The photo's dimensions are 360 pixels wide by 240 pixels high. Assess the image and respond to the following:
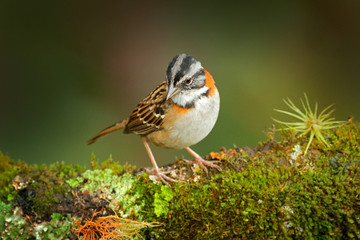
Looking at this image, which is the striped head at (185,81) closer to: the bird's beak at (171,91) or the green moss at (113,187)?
the bird's beak at (171,91)

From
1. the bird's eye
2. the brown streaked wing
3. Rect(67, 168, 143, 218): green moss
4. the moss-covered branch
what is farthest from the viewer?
the brown streaked wing

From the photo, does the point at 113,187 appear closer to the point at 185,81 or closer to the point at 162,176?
the point at 162,176

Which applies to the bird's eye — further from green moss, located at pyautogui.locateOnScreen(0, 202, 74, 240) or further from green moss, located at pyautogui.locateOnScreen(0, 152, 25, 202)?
green moss, located at pyautogui.locateOnScreen(0, 152, 25, 202)

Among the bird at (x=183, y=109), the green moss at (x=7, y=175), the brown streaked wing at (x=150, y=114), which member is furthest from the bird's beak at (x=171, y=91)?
the green moss at (x=7, y=175)

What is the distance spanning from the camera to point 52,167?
424cm

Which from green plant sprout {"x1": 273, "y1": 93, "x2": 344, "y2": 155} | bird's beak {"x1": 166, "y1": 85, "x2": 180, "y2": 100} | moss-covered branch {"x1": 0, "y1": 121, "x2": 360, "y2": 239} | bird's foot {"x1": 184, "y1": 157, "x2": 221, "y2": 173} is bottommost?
moss-covered branch {"x1": 0, "y1": 121, "x2": 360, "y2": 239}

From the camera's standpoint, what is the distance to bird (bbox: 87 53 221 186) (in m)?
3.97

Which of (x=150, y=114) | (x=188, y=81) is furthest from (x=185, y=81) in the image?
(x=150, y=114)

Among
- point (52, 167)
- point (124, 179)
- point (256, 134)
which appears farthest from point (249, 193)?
point (256, 134)

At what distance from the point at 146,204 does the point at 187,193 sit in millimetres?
405

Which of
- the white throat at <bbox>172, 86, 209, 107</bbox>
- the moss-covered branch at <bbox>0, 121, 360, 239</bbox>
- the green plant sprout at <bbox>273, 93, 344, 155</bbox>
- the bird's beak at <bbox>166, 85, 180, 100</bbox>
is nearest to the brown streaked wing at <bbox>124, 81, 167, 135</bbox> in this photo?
the white throat at <bbox>172, 86, 209, 107</bbox>

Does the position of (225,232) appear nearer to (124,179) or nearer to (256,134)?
(124,179)

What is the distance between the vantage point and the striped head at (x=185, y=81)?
13.0ft

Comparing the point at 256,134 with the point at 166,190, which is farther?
the point at 256,134
